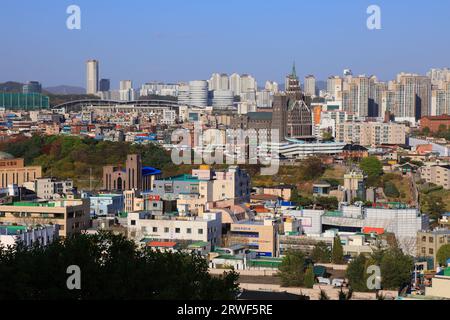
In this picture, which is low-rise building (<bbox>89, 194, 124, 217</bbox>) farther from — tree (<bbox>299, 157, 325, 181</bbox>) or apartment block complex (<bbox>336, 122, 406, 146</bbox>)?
apartment block complex (<bbox>336, 122, 406, 146</bbox>)

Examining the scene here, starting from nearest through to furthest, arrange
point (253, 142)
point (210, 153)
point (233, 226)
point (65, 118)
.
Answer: point (233, 226) < point (210, 153) < point (253, 142) < point (65, 118)

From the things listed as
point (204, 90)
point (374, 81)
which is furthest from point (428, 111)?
point (204, 90)

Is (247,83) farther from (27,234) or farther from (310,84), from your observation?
(27,234)

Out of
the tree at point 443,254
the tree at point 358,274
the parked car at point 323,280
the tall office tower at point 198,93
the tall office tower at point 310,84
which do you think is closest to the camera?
the tree at point 358,274

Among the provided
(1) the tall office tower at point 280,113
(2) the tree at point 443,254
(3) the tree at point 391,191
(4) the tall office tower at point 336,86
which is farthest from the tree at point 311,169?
(4) the tall office tower at point 336,86

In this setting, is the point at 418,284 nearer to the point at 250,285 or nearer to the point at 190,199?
the point at 250,285

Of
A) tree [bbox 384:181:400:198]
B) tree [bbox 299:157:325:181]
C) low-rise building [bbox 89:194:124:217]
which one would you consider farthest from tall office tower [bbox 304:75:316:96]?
low-rise building [bbox 89:194:124:217]

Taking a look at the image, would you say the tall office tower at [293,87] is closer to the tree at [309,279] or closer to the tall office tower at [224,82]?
the tree at [309,279]
